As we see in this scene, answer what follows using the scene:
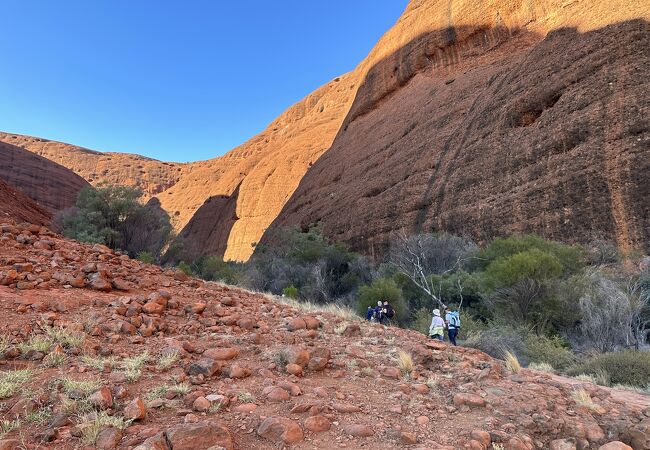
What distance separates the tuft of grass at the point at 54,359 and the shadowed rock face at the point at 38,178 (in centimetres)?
5068

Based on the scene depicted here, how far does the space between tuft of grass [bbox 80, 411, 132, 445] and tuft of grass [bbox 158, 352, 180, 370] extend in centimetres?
89

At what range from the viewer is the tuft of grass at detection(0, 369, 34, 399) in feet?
9.75

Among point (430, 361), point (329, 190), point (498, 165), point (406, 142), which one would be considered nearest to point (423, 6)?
point (406, 142)

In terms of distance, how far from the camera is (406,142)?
27.5m

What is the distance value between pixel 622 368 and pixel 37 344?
7567 millimetres

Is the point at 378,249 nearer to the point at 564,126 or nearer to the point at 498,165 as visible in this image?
the point at 498,165

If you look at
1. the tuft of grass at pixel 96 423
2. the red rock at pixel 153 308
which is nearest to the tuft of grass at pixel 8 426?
the tuft of grass at pixel 96 423

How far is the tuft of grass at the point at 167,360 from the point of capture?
369 cm

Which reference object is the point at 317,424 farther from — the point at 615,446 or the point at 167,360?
the point at 615,446

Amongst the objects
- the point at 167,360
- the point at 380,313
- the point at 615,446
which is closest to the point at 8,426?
the point at 167,360

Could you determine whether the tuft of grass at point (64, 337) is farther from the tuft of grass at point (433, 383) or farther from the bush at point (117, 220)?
the bush at point (117, 220)

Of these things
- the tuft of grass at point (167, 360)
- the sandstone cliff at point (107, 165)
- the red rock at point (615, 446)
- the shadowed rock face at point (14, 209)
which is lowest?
the red rock at point (615, 446)

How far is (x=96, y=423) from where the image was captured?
2.61 meters

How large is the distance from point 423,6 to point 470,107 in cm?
1627
